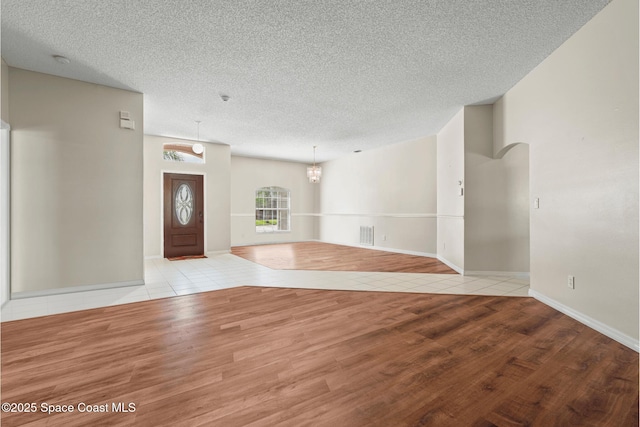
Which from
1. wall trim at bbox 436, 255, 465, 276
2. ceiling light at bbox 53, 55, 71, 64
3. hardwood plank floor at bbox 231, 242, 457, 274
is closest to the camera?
ceiling light at bbox 53, 55, 71, 64

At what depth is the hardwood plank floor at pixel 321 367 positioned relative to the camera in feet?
4.70

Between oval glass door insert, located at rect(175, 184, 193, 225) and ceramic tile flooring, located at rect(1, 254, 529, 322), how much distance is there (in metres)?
1.68

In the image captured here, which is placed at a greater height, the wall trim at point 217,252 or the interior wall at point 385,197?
the interior wall at point 385,197

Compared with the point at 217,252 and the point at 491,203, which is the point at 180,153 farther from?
the point at 491,203

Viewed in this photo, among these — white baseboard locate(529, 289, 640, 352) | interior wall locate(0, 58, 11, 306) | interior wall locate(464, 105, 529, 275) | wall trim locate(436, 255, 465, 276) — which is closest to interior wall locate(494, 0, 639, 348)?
white baseboard locate(529, 289, 640, 352)

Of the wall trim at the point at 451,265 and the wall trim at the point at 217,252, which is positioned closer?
the wall trim at the point at 451,265

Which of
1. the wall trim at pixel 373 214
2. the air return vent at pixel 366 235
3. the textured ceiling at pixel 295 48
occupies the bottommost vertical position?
the air return vent at pixel 366 235

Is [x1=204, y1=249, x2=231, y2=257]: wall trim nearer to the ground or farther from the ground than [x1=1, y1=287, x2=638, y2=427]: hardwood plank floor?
farther from the ground

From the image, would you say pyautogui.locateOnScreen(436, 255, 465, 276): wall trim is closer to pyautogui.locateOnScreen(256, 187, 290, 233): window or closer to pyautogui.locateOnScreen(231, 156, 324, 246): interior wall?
pyautogui.locateOnScreen(231, 156, 324, 246): interior wall

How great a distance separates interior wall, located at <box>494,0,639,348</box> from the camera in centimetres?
221

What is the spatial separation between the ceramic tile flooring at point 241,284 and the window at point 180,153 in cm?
286

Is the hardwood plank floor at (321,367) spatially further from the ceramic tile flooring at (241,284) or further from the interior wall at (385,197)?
the interior wall at (385,197)

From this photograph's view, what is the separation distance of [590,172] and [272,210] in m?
7.96

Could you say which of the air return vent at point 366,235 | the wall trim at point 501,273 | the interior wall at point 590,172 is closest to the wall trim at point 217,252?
the air return vent at point 366,235
